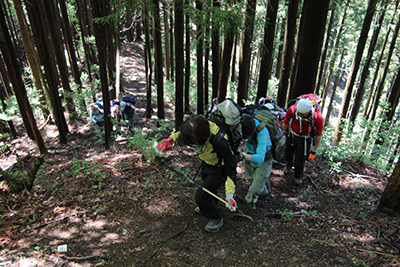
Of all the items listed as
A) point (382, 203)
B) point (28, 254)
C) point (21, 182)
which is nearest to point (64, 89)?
point (21, 182)

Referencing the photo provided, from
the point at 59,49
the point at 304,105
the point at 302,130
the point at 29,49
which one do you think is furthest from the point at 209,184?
the point at 59,49

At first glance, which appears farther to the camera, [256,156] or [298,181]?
[298,181]

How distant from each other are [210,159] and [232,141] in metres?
0.41

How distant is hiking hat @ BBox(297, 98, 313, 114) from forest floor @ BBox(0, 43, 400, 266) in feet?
6.32

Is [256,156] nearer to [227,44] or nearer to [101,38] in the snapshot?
[227,44]

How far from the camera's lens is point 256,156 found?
3256mm

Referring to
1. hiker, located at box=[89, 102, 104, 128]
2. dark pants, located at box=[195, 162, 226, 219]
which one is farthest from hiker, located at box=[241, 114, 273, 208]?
hiker, located at box=[89, 102, 104, 128]

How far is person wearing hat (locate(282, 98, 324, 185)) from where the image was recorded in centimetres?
446

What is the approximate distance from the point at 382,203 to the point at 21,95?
945 centimetres

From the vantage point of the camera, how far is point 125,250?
2953mm

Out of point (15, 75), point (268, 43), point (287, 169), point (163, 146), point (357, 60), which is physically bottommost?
point (287, 169)

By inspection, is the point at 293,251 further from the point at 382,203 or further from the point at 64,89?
the point at 64,89

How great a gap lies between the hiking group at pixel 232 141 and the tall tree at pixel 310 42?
0.97 m

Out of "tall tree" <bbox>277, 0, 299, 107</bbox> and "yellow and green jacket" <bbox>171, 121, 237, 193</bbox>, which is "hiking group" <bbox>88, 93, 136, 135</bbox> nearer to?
"tall tree" <bbox>277, 0, 299, 107</bbox>
